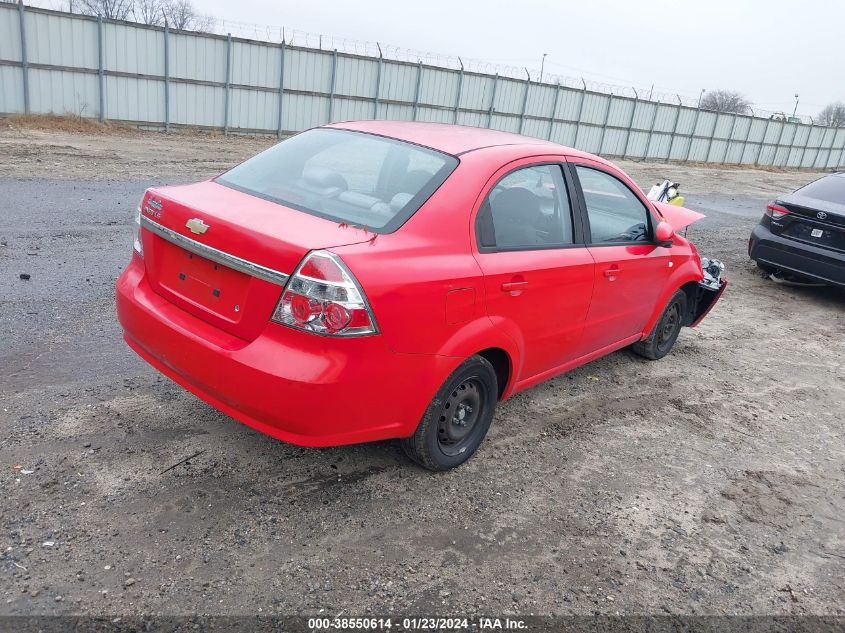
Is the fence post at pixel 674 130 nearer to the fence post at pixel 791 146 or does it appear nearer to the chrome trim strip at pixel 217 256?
the fence post at pixel 791 146

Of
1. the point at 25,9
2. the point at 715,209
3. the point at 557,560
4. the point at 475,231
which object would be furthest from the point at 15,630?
the point at 25,9

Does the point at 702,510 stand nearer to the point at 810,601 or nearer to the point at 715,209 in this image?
the point at 810,601

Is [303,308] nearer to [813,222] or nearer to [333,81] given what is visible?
[813,222]

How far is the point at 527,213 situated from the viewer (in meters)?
3.80

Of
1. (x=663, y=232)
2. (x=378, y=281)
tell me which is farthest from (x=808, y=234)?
(x=378, y=281)

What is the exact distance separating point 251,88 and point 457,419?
1972cm

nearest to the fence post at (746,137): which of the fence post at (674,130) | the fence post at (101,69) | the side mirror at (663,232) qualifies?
the fence post at (674,130)

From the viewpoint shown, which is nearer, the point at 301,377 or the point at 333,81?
the point at 301,377

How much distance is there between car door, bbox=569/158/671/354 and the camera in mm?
4289

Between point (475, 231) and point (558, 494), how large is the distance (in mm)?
1472

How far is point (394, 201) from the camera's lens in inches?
131

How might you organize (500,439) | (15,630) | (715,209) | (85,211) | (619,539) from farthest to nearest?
(715,209), (85,211), (500,439), (619,539), (15,630)

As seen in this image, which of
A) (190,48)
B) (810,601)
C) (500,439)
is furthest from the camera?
(190,48)

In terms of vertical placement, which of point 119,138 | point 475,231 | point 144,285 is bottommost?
point 119,138
